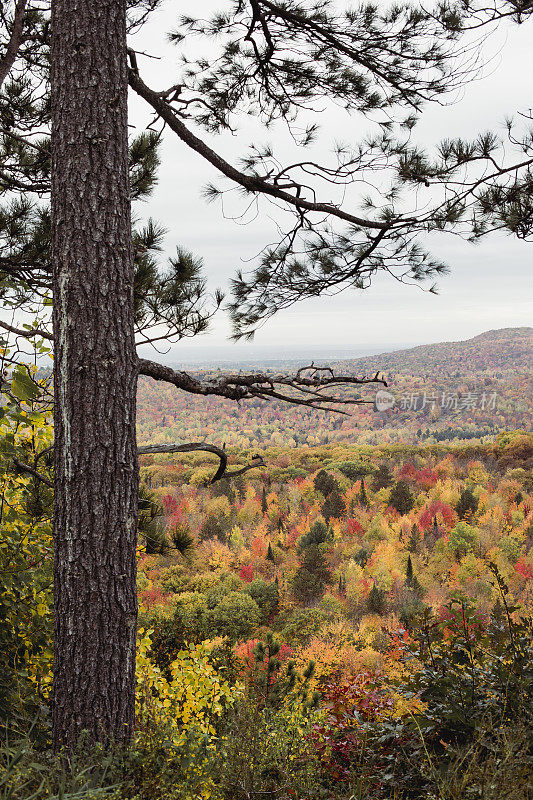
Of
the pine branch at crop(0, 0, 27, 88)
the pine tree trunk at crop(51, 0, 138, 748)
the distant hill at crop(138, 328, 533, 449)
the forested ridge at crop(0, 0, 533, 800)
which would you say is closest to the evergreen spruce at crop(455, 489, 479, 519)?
the forested ridge at crop(0, 0, 533, 800)

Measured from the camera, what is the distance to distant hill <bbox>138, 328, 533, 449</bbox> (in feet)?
75.4

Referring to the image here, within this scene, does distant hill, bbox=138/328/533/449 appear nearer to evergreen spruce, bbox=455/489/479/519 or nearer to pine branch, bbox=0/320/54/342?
evergreen spruce, bbox=455/489/479/519

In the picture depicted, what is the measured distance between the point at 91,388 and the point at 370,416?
2646 cm

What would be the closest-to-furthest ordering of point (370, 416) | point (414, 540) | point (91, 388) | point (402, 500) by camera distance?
1. point (91, 388)
2. point (414, 540)
3. point (402, 500)
4. point (370, 416)

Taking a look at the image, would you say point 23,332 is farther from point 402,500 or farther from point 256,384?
point 402,500

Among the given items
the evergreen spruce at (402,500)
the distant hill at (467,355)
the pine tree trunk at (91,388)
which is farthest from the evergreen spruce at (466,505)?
the distant hill at (467,355)

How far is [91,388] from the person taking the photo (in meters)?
1.92

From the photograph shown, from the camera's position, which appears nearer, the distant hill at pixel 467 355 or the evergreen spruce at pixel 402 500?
the evergreen spruce at pixel 402 500

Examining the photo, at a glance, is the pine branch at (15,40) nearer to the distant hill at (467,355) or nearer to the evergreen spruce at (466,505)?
the evergreen spruce at (466,505)

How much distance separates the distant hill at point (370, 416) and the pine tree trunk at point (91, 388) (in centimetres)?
1812

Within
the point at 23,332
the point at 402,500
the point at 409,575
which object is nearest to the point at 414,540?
the point at 409,575

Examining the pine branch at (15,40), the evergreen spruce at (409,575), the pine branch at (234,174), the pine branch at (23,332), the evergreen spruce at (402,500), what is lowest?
the evergreen spruce at (409,575)

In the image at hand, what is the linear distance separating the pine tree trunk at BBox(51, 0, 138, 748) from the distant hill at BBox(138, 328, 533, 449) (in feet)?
59.4

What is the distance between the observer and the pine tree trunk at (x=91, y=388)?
1.88m
